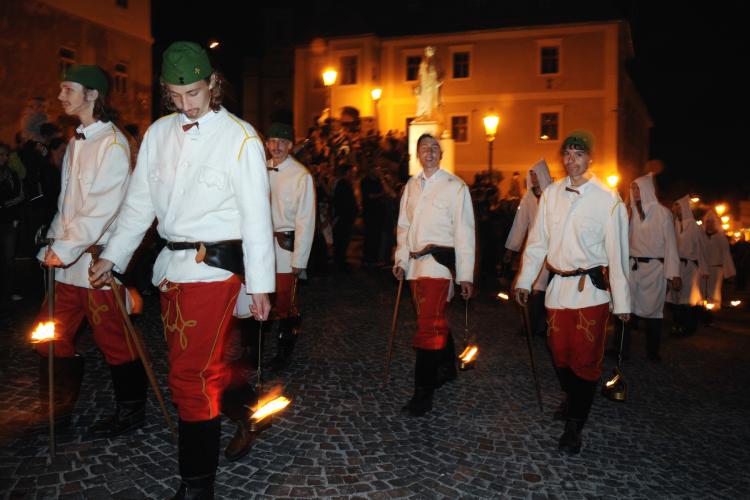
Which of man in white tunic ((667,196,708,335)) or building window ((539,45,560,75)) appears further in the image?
building window ((539,45,560,75))

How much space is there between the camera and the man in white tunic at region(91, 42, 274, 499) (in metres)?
3.04

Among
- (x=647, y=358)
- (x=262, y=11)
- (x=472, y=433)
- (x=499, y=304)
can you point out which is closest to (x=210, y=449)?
(x=472, y=433)

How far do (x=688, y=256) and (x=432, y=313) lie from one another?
21.8 feet

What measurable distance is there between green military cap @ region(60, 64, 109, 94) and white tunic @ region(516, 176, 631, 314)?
134 inches

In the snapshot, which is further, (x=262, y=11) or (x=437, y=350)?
(x=262, y=11)

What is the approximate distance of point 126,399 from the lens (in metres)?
4.21

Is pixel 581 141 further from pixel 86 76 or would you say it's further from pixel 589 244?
pixel 86 76

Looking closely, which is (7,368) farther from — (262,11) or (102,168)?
A: (262,11)

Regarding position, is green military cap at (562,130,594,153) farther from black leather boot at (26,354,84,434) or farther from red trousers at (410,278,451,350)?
black leather boot at (26,354,84,434)

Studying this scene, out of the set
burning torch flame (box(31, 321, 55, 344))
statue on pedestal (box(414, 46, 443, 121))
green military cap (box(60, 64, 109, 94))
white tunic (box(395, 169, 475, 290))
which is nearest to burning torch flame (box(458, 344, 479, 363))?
white tunic (box(395, 169, 475, 290))

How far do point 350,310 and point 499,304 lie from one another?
3.24m

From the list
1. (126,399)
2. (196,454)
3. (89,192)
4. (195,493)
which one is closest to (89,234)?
(89,192)

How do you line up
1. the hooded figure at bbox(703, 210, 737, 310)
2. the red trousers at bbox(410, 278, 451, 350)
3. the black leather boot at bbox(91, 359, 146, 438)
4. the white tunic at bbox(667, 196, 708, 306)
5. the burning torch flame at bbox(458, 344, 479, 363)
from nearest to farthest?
the black leather boot at bbox(91, 359, 146, 438), the red trousers at bbox(410, 278, 451, 350), the burning torch flame at bbox(458, 344, 479, 363), the white tunic at bbox(667, 196, 708, 306), the hooded figure at bbox(703, 210, 737, 310)

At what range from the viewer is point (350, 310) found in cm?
971
